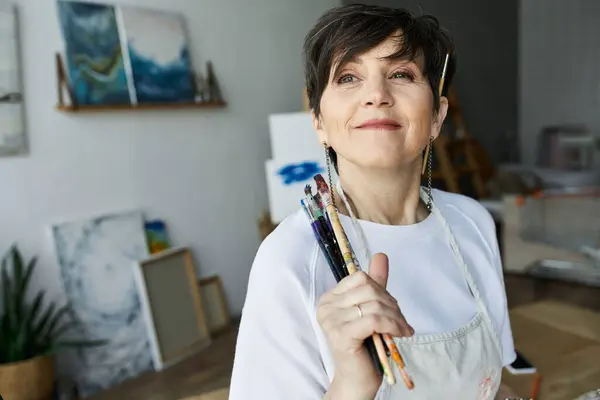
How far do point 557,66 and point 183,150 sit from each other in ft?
13.7

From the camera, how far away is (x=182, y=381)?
274 centimetres

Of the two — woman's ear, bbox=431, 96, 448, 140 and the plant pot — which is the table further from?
the plant pot

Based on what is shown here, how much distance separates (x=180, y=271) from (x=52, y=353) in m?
0.92

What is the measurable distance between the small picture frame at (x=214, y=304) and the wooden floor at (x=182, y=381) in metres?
0.27

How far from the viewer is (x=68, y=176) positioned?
269 centimetres

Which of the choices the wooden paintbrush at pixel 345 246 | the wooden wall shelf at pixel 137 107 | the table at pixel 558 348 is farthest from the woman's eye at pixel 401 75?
the wooden wall shelf at pixel 137 107

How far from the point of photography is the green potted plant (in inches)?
86.9

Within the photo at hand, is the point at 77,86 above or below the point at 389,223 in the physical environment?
above

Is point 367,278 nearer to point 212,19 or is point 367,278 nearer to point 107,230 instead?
point 107,230

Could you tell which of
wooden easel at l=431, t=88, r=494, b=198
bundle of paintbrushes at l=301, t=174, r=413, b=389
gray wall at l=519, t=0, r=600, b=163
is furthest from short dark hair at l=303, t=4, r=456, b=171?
gray wall at l=519, t=0, r=600, b=163

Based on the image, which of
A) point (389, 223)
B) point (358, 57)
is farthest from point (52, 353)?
point (358, 57)

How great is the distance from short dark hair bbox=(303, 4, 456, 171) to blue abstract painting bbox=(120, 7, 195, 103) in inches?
83.5

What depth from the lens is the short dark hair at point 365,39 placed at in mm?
929

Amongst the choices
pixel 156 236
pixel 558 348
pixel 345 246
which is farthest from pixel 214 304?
pixel 345 246
